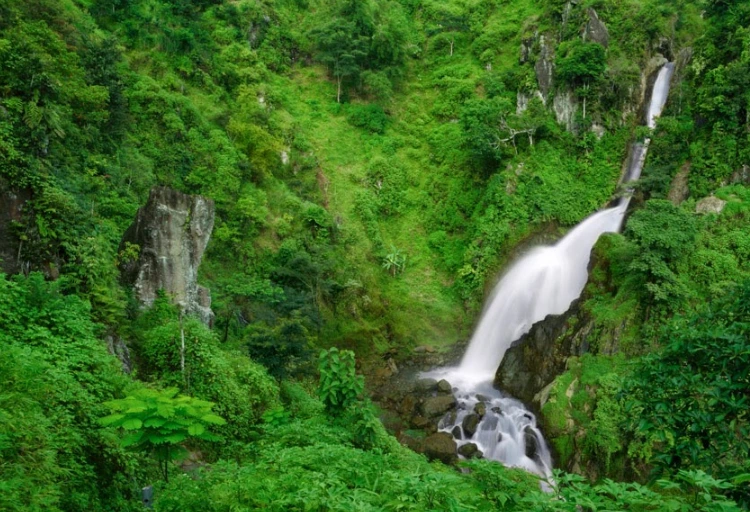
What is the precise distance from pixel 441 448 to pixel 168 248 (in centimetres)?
984

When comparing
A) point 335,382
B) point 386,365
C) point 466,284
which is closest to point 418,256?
point 466,284

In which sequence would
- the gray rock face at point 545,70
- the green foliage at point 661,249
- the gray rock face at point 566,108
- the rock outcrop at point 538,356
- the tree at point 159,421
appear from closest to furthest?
1. the tree at point 159,421
2. the green foliage at point 661,249
3. the rock outcrop at point 538,356
4. the gray rock face at point 566,108
5. the gray rock face at point 545,70

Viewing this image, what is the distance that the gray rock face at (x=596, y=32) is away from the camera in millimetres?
25078

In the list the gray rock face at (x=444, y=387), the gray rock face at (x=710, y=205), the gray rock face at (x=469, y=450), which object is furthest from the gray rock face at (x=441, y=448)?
the gray rock face at (x=710, y=205)

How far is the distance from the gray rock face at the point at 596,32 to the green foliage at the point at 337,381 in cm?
2517

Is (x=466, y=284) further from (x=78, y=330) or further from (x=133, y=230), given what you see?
(x=78, y=330)

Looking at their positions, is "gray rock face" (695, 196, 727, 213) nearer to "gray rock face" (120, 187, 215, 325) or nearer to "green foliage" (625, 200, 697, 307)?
"green foliage" (625, 200, 697, 307)

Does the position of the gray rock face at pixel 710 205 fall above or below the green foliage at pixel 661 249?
above

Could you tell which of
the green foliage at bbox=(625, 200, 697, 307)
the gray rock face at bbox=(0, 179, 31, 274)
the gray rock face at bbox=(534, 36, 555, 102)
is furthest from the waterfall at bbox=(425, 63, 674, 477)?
the gray rock face at bbox=(0, 179, 31, 274)

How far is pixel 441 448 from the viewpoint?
13.9 metres

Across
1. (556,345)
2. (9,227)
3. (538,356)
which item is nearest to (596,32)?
(556,345)

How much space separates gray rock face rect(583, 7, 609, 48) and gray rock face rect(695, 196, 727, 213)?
12.6m

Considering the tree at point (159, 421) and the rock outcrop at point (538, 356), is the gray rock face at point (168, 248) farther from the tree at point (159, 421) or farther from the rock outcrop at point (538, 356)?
the rock outcrop at point (538, 356)

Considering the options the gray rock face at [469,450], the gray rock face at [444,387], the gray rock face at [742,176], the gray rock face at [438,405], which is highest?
the gray rock face at [742,176]
